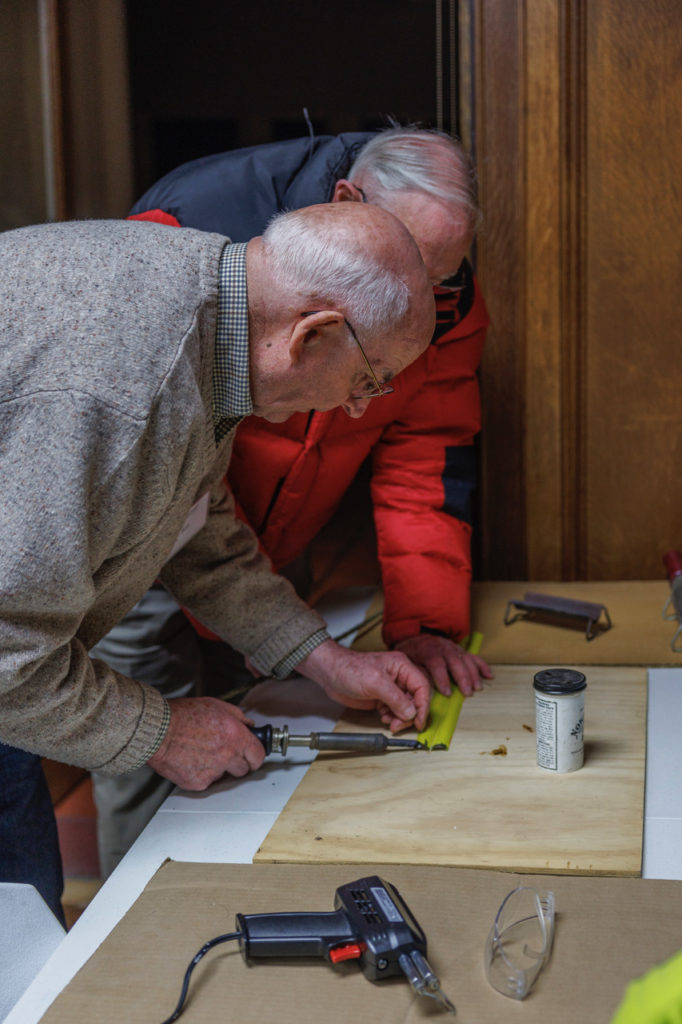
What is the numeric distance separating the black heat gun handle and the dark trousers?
448 mm

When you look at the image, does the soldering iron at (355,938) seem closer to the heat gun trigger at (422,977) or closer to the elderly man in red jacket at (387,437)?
the heat gun trigger at (422,977)

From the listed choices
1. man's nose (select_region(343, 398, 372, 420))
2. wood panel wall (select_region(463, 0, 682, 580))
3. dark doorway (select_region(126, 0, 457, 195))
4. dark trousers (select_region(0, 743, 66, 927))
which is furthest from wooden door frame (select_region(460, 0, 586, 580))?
dark trousers (select_region(0, 743, 66, 927))

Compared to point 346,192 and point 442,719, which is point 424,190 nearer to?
point 346,192

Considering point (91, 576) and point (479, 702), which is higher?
point (91, 576)

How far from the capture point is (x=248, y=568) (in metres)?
1.42

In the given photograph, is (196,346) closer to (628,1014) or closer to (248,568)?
(248,568)

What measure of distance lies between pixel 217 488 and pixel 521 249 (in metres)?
0.93

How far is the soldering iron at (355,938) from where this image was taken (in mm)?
774

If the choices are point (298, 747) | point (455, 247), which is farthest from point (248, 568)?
point (455, 247)

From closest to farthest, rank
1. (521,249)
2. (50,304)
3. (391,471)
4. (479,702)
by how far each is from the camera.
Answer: (50,304) < (479,702) < (391,471) < (521,249)

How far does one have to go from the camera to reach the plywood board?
97cm

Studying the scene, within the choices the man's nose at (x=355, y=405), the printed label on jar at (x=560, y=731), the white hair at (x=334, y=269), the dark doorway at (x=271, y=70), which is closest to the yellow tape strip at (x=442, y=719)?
the printed label on jar at (x=560, y=731)

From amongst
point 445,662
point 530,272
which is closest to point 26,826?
point 445,662

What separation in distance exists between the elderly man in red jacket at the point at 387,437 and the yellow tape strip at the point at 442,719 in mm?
21
